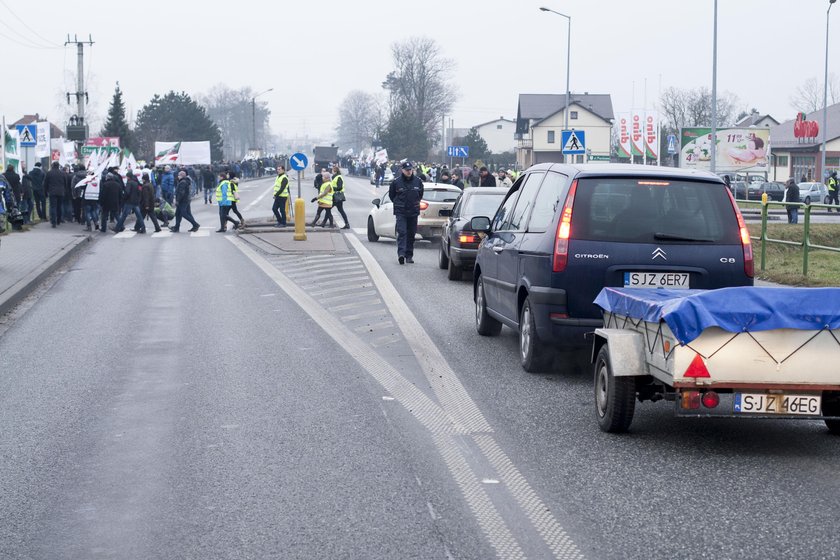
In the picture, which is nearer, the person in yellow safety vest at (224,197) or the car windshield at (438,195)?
the car windshield at (438,195)

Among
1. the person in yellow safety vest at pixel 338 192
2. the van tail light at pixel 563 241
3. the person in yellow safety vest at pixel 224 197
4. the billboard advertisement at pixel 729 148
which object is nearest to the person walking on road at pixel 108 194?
the person in yellow safety vest at pixel 224 197

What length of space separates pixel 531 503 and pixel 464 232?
11925 millimetres

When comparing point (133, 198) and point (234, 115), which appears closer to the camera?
point (133, 198)

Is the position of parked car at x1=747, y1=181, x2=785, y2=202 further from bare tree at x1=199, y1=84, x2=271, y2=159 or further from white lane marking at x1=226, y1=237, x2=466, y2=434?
bare tree at x1=199, y1=84, x2=271, y2=159

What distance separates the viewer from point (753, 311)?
660 centimetres

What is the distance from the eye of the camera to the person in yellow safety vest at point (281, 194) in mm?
30250

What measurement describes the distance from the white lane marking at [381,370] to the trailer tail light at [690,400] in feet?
4.57

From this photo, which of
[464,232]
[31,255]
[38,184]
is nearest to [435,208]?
[464,232]

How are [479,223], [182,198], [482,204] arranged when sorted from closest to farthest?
[479,223] < [482,204] < [182,198]

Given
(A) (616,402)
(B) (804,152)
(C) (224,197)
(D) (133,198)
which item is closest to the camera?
(A) (616,402)

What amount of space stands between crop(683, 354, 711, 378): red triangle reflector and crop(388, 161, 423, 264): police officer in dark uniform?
13058 millimetres

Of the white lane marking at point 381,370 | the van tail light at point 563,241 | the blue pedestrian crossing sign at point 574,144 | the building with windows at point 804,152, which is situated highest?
the building with windows at point 804,152

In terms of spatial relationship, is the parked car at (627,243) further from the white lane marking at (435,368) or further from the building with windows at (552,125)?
the building with windows at (552,125)

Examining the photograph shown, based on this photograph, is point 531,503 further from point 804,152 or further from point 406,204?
point 804,152
